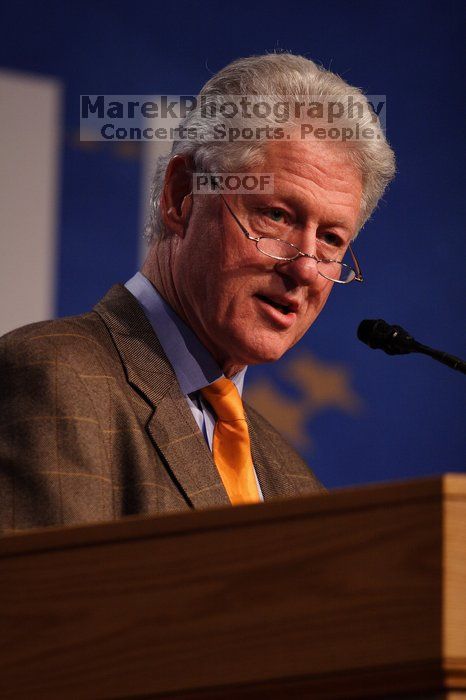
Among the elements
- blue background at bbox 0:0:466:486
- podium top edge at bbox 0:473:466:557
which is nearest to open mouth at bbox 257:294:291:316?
blue background at bbox 0:0:466:486

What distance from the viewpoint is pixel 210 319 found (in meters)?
1.92

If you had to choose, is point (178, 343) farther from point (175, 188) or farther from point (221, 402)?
point (175, 188)

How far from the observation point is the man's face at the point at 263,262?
1.91 metres

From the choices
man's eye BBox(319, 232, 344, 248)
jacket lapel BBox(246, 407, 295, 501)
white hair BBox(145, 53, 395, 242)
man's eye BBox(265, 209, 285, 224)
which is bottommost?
jacket lapel BBox(246, 407, 295, 501)

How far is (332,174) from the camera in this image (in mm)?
1971

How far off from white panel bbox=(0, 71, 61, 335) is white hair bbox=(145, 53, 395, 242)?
1.28ft

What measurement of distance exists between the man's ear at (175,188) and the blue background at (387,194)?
431 millimetres

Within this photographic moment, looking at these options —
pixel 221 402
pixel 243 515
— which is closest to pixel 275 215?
pixel 221 402

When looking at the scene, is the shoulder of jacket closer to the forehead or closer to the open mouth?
the open mouth

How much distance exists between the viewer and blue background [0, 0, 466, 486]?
8.09ft

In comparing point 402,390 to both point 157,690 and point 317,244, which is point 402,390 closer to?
point 317,244

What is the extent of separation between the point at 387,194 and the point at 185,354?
3.54 feet

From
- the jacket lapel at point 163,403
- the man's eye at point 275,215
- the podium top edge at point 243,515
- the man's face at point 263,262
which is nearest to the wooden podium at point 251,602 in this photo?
the podium top edge at point 243,515

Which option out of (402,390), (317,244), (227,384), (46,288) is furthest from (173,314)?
(402,390)
